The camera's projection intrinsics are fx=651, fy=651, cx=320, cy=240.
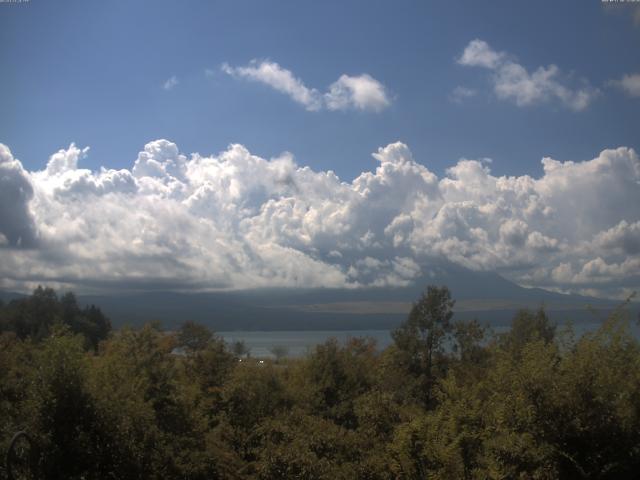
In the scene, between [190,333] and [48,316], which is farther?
[48,316]

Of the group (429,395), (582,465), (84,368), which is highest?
(84,368)

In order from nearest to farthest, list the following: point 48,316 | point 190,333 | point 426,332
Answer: point 426,332, point 190,333, point 48,316

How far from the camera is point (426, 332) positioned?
4056cm

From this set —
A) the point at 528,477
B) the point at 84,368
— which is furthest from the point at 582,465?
the point at 84,368

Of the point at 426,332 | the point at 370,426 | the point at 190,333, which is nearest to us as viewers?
the point at 370,426

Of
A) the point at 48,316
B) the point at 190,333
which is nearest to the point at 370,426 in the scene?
the point at 190,333

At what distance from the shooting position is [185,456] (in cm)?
2041

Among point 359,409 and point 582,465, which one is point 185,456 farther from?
point 582,465

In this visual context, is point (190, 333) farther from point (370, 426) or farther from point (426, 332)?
point (370, 426)

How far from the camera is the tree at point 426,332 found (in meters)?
40.0

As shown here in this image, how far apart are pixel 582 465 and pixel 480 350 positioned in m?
26.4

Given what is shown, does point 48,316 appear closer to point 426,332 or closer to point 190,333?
point 190,333

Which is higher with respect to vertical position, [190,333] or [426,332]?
[426,332]

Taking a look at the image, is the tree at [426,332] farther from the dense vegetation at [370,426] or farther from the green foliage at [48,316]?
the green foliage at [48,316]
